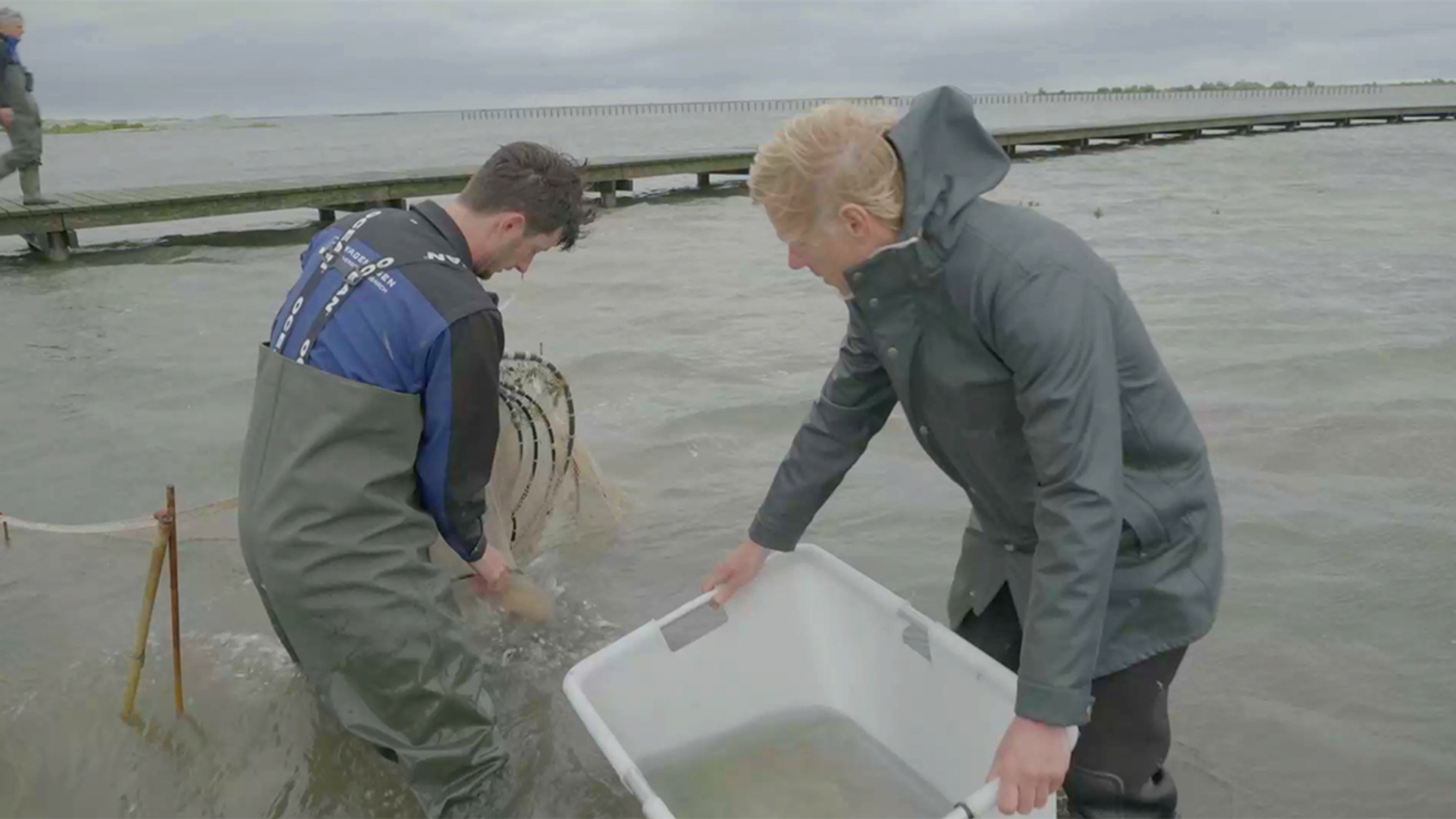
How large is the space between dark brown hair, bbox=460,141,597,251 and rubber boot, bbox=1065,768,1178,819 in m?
1.87

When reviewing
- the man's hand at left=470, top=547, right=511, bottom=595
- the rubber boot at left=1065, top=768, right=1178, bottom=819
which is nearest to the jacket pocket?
the rubber boot at left=1065, top=768, right=1178, bottom=819

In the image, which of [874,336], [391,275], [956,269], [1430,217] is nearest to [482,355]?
[391,275]

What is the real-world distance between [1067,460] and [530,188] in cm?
162

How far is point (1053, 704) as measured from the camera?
177 centimetres

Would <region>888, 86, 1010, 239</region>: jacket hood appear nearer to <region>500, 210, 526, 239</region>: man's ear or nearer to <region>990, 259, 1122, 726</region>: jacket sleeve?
<region>990, 259, 1122, 726</region>: jacket sleeve

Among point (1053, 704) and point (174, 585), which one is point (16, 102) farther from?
point (1053, 704)

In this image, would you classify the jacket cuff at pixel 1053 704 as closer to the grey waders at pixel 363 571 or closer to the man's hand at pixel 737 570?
the man's hand at pixel 737 570

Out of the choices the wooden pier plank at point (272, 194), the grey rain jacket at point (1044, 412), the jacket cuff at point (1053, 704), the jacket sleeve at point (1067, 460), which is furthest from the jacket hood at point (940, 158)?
the wooden pier plank at point (272, 194)

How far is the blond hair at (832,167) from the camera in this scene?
1802 millimetres

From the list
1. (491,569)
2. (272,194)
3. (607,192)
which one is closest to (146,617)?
(491,569)

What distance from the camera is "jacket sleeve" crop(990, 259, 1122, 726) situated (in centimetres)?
173

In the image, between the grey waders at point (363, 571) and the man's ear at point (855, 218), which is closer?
the man's ear at point (855, 218)

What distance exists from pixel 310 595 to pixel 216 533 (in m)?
2.32

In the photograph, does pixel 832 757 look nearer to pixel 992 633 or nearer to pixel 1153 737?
pixel 992 633
